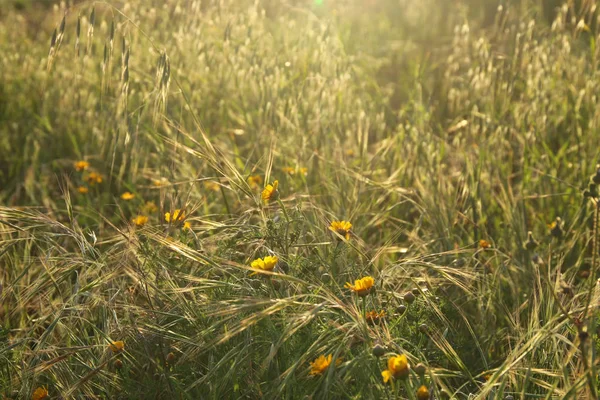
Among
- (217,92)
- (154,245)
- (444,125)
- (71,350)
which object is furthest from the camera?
(444,125)

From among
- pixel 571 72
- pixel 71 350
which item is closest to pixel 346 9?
pixel 571 72

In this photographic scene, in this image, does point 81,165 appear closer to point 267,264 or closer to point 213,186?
point 213,186

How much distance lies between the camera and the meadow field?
1.35 m

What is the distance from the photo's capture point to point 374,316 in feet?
4.69

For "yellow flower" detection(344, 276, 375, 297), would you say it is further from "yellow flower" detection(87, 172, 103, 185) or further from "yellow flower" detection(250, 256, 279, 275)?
"yellow flower" detection(87, 172, 103, 185)

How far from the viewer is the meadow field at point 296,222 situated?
135cm

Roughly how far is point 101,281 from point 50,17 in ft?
14.6

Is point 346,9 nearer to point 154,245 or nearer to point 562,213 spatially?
point 562,213

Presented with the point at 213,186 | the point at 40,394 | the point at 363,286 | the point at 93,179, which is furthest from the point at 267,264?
the point at 93,179

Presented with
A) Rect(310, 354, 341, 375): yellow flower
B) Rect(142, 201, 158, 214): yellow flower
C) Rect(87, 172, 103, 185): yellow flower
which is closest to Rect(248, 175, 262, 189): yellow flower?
Rect(142, 201, 158, 214): yellow flower

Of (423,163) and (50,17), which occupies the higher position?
(423,163)

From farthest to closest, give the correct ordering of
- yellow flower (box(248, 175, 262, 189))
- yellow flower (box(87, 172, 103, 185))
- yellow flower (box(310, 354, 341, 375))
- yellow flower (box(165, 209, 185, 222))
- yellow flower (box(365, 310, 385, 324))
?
yellow flower (box(87, 172, 103, 185)), yellow flower (box(248, 175, 262, 189)), yellow flower (box(165, 209, 185, 222)), yellow flower (box(365, 310, 385, 324)), yellow flower (box(310, 354, 341, 375))

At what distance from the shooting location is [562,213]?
2.35 meters

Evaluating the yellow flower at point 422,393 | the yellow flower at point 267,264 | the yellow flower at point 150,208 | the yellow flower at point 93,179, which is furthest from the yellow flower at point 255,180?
the yellow flower at point 422,393
